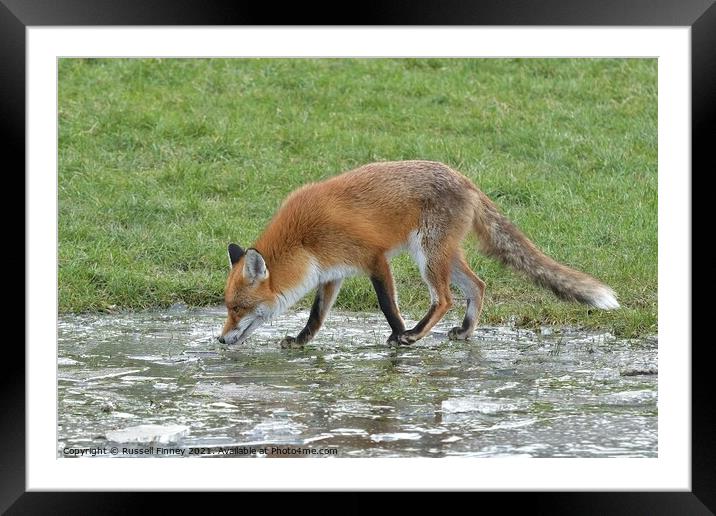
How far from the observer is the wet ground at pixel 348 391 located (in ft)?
19.9

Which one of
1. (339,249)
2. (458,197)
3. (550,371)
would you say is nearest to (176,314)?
(339,249)

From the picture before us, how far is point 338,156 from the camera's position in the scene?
12.4 m

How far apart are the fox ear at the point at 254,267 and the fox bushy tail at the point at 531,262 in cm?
191

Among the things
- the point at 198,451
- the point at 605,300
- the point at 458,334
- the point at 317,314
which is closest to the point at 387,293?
the point at 317,314

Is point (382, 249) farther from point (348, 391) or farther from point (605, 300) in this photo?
point (605, 300)

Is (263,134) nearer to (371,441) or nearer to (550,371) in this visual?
(550,371)

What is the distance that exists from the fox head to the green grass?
161cm

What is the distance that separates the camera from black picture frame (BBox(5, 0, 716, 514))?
5.01 metres

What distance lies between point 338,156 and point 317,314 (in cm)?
416

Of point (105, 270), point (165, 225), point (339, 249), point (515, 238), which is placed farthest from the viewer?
point (165, 225)

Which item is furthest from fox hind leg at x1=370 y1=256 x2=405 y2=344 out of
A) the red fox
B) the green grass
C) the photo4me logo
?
the photo4me logo

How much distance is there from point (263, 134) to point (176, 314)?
157 inches
